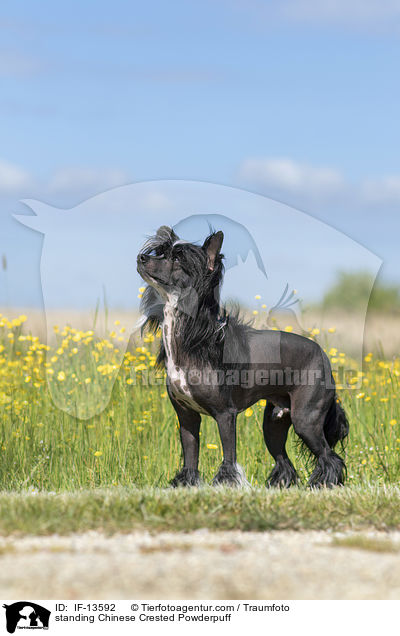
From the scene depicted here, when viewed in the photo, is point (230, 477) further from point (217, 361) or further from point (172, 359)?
point (172, 359)

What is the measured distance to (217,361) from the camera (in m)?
6.10

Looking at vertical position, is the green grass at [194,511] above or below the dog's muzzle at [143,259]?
below

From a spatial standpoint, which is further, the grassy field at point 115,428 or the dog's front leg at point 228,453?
the grassy field at point 115,428

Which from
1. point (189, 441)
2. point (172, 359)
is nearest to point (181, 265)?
point (172, 359)

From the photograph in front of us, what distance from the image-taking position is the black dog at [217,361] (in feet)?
19.7

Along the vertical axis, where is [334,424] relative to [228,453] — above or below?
above

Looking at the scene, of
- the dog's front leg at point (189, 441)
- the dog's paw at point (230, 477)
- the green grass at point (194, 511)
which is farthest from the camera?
the dog's front leg at point (189, 441)

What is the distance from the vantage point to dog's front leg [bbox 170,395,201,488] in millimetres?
6312

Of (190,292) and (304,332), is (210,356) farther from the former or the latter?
(304,332)
